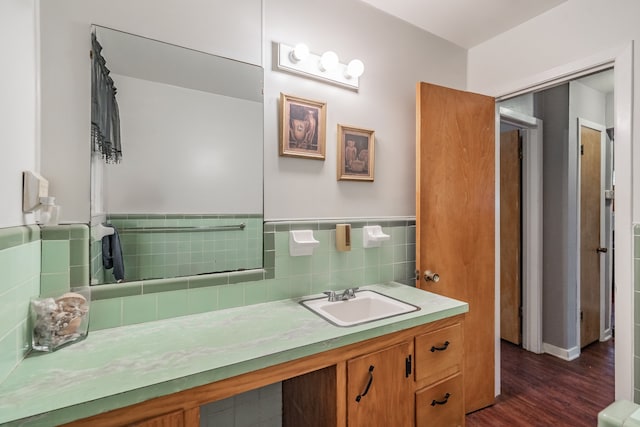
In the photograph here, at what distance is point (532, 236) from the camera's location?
9.28 feet

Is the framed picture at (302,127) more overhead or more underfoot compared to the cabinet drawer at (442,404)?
more overhead

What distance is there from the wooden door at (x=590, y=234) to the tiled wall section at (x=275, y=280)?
80.1 inches

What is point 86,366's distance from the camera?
0.89 meters

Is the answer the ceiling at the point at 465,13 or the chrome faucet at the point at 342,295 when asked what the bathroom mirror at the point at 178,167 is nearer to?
the chrome faucet at the point at 342,295

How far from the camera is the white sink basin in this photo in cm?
150

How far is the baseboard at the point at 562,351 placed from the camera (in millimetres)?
2676

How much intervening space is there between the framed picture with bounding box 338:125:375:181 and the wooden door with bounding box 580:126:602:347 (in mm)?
2331

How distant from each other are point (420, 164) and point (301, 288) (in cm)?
100

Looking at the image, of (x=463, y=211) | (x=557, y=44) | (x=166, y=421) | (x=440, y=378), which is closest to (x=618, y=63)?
(x=557, y=44)

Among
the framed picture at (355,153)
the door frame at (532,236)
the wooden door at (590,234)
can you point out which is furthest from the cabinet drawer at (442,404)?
the wooden door at (590,234)

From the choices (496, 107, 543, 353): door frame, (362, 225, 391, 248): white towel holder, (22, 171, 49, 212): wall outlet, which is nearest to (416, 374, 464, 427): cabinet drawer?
(362, 225, 391, 248): white towel holder

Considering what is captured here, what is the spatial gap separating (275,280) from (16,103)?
3.78 ft

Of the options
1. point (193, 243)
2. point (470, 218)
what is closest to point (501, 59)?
point (470, 218)

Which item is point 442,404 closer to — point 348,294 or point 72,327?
point 348,294
